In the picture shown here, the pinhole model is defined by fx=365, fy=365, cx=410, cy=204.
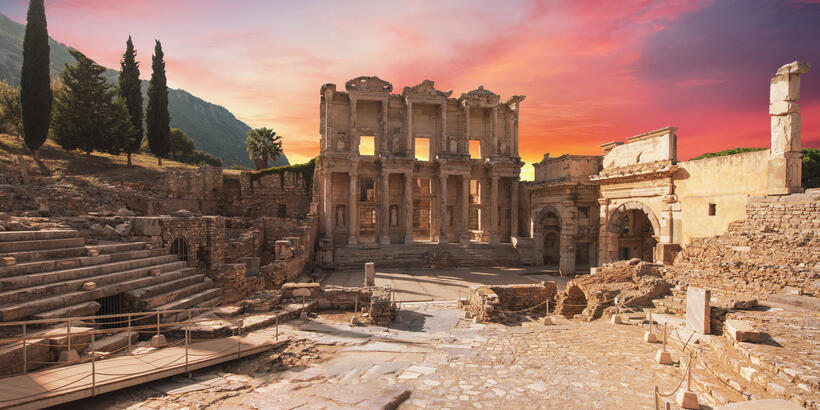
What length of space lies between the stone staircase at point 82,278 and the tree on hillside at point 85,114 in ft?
76.8

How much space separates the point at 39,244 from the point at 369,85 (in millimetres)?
22406

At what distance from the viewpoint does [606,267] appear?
16.2 metres

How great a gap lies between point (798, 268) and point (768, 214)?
2.74 meters

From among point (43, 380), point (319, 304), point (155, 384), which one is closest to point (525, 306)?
point (319, 304)

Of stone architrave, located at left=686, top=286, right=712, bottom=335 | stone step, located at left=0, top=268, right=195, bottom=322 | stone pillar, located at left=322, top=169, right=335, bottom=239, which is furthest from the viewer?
stone pillar, located at left=322, top=169, right=335, bottom=239

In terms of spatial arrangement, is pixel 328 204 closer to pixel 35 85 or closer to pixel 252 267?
pixel 252 267

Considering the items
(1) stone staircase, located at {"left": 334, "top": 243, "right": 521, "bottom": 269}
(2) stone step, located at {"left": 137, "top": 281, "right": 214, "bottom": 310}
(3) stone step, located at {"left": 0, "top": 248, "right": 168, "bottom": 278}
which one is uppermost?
(3) stone step, located at {"left": 0, "top": 248, "right": 168, "bottom": 278}

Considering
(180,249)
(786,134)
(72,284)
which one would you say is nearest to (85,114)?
(180,249)

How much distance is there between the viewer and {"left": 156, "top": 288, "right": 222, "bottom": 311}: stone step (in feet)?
34.4

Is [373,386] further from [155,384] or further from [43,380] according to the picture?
[43,380]

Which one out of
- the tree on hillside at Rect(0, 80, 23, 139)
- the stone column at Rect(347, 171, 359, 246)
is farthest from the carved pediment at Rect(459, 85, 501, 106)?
the tree on hillside at Rect(0, 80, 23, 139)

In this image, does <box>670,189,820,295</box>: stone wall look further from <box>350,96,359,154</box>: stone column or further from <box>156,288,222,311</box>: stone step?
<box>350,96,359,154</box>: stone column

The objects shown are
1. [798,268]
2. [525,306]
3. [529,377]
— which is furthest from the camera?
[525,306]

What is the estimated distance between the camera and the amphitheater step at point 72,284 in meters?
7.79
